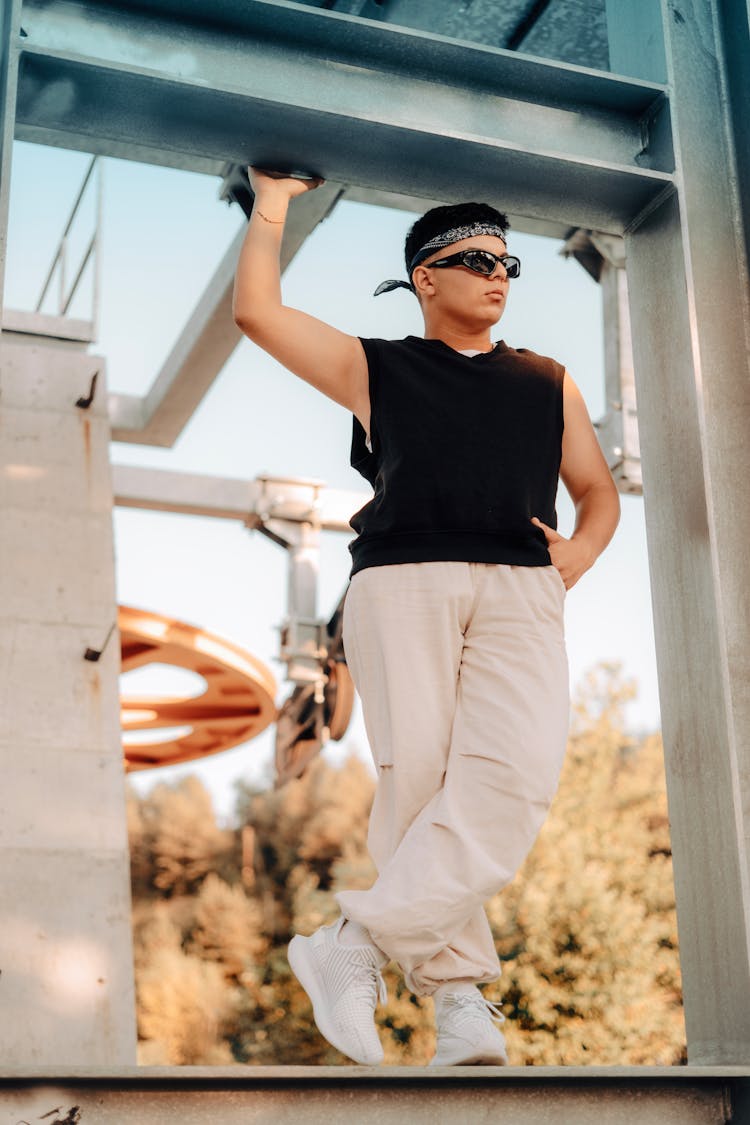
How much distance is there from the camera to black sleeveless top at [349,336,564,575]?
301cm

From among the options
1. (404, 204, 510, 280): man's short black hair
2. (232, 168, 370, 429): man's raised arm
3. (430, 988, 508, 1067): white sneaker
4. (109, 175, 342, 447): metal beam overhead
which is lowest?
(430, 988, 508, 1067): white sneaker

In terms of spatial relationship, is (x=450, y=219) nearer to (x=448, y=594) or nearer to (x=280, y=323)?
(x=280, y=323)

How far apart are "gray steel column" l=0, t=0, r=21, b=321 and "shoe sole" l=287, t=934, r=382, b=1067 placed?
1446mm

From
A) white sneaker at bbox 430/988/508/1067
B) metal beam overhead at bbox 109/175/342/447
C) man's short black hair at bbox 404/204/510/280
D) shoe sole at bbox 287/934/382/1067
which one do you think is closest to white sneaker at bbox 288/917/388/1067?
shoe sole at bbox 287/934/382/1067

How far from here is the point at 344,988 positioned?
2775mm

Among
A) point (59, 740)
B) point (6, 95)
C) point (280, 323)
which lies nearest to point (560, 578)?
point (280, 323)

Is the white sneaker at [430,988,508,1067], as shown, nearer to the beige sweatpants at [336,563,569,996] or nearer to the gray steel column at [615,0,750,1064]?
the beige sweatpants at [336,563,569,996]

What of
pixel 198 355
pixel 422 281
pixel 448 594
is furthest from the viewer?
pixel 198 355

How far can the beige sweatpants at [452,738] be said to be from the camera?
9.05ft

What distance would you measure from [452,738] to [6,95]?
1533 millimetres

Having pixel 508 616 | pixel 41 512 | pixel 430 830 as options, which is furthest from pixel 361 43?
pixel 41 512

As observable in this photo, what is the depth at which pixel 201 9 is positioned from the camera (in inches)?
117

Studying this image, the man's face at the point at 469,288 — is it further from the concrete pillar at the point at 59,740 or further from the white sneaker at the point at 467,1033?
the concrete pillar at the point at 59,740

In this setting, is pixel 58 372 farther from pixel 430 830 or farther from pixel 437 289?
pixel 430 830
